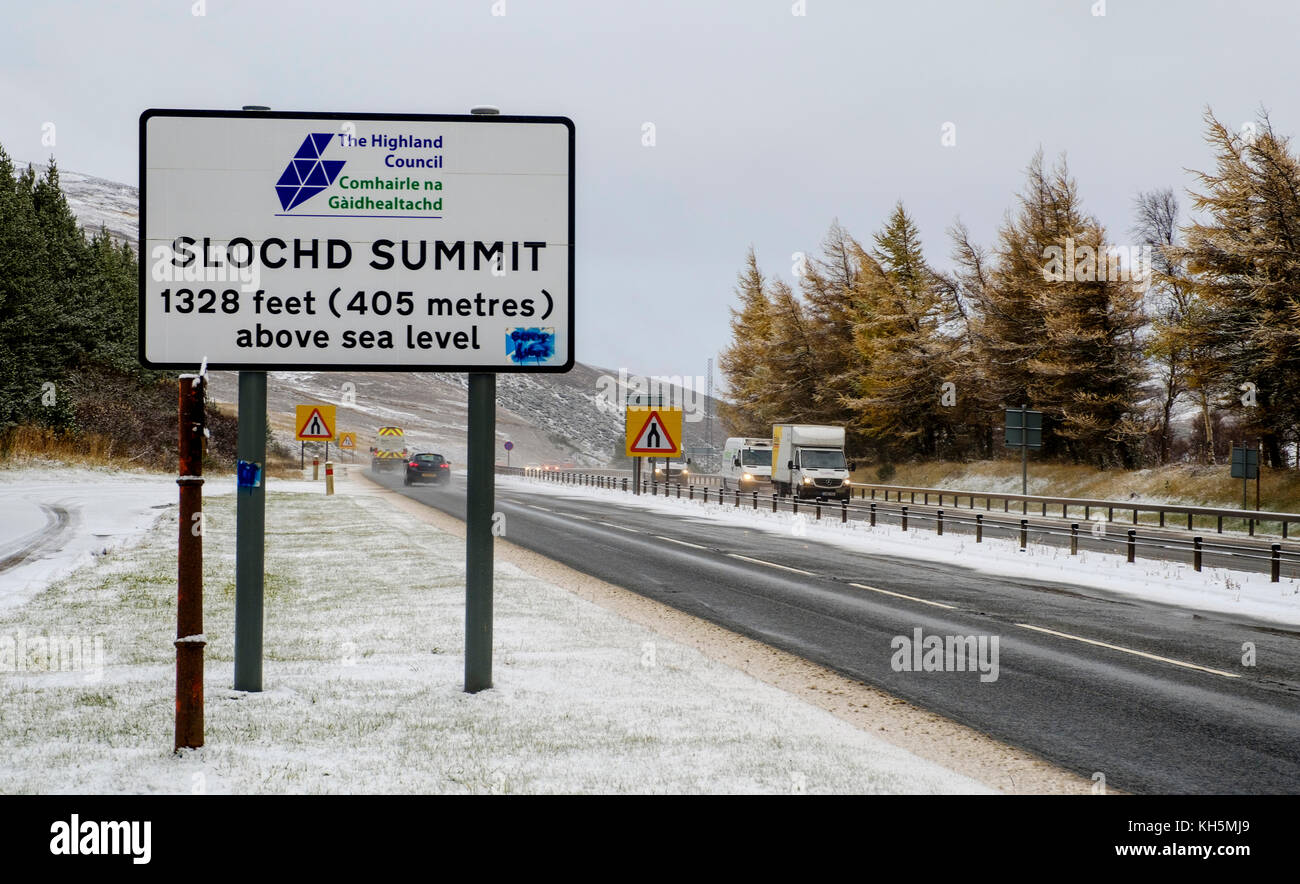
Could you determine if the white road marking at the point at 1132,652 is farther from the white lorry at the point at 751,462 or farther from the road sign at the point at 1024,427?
the white lorry at the point at 751,462

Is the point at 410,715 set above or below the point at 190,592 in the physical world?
below

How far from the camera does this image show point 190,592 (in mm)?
5953

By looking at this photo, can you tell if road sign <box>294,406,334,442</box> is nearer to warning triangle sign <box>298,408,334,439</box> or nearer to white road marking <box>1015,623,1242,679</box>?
warning triangle sign <box>298,408,334,439</box>

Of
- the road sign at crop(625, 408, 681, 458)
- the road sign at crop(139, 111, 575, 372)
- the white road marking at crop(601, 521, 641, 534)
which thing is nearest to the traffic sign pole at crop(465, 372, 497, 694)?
the road sign at crop(139, 111, 575, 372)

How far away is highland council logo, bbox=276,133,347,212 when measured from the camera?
7.49 m

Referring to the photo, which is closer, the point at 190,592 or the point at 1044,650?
the point at 190,592

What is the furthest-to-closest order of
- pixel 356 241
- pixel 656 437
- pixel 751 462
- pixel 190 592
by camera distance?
1. pixel 751 462
2. pixel 656 437
3. pixel 356 241
4. pixel 190 592

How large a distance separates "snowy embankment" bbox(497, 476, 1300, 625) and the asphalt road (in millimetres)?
1003

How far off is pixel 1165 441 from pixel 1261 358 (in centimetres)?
1767

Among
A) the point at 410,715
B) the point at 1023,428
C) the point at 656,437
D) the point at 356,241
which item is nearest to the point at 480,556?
the point at 410,715

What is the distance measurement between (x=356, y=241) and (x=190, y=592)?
114 inches

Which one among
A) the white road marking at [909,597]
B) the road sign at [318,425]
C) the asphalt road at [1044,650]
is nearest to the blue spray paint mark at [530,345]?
the asphalt road at [1044,650]

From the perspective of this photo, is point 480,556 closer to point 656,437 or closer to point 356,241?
point 356,241

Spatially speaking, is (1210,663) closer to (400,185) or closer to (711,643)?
(711,643)
